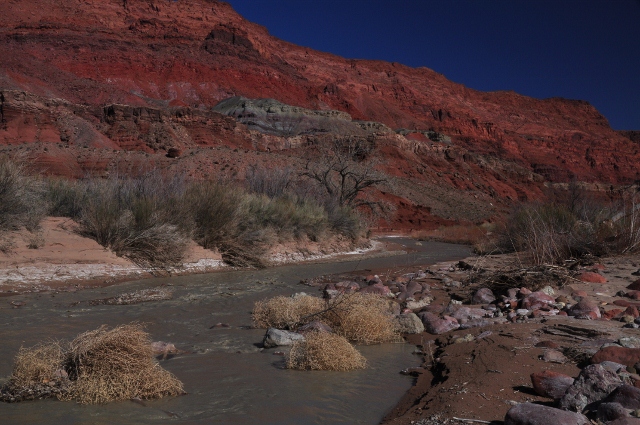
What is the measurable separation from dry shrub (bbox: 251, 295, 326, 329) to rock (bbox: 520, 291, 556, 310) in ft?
8.27

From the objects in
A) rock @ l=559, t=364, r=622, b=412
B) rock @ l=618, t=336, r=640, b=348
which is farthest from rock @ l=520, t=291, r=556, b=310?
rock @ l=559, t=364, r=622, b=412

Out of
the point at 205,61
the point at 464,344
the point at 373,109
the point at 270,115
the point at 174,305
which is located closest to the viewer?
the point at 464,344

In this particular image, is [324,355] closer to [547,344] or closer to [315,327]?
[315,327]

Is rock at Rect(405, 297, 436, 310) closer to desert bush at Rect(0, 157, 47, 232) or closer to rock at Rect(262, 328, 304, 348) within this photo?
rock at Rect(262, 328, 304, 348)

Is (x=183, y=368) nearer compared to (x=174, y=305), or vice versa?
(x=183, y=368)

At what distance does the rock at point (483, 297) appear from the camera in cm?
773

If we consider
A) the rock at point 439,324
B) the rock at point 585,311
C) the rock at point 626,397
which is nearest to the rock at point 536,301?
the rock at point 585,311

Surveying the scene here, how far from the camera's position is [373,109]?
104 meters

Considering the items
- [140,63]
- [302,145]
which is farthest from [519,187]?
[140,63]

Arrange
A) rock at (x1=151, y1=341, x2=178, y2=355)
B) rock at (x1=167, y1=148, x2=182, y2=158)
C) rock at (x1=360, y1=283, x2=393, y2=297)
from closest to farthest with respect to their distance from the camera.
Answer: rock at (x1=151, y1=341, x2=178, y2=355) < rock at (x1=360, y1=283, x2=393, y2=297) < rock at (x1=167, y1=148, x2=182, y2=158)

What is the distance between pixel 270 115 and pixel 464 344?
6190cm

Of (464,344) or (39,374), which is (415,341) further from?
(39,374)

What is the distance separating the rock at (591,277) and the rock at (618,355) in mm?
4271

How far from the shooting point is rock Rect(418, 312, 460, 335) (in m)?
6.49
